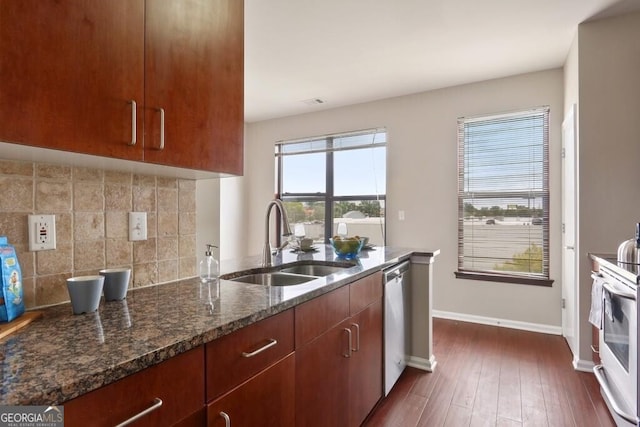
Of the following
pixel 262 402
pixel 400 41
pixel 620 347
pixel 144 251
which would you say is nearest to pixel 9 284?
pixel 144 251

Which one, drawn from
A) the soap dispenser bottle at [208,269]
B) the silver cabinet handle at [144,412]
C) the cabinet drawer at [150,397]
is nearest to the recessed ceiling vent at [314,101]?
the soap dispenser bottle at [208,269]

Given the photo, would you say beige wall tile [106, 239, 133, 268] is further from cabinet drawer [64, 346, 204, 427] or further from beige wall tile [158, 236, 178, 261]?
cabinet drawer [64, 346, 204, 427]

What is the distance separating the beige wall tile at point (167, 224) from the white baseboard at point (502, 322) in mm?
3331

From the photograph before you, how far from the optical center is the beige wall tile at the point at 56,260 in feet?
3.41

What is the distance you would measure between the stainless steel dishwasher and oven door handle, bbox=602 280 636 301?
3.72 ft

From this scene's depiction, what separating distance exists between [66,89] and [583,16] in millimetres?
3268

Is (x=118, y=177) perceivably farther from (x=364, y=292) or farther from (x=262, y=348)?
(x=364, y=292)

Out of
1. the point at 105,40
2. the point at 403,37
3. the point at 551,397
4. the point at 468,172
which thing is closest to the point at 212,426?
the point at 105,40

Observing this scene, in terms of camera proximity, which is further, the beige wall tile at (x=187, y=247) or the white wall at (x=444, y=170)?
the white wall at (x=444, y=170)

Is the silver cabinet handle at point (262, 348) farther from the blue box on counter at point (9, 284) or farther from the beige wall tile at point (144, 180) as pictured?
the beige wall tile at point (144, 180)

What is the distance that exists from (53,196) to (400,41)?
8.98 ft

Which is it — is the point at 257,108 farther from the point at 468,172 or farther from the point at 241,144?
the point at 241,144

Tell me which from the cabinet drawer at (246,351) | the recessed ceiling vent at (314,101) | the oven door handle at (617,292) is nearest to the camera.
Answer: the cabinet drawer at (246,351)

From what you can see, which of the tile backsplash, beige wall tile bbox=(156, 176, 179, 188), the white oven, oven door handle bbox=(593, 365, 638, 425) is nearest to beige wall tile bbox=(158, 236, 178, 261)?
the tile backsplash
